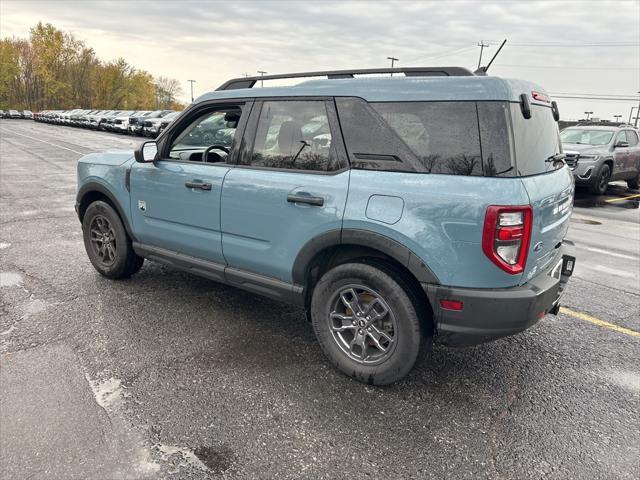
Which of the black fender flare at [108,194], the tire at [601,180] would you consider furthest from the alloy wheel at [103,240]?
the tire at [601,180]

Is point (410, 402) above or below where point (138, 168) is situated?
below

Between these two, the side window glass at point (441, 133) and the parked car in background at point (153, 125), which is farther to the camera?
the parked car in background at point (153, 125)

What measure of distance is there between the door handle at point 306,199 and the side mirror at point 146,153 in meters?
1.54

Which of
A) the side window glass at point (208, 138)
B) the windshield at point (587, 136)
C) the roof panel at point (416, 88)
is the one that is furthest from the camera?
A: the windshield at point (587, 136)

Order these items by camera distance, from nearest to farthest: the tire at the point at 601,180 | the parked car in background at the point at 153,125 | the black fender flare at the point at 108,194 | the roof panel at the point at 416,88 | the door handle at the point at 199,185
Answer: the roof panel at the point at 416,88, the door handle at the point at 199,185, the black fender flare at the point at 108,194, the tire at the point at 601,180, the parked car in background at the point at 153,125

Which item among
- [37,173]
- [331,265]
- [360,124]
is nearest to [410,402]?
[331,265]

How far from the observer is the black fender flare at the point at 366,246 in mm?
2654

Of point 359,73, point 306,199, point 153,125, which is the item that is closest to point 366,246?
point 306,199

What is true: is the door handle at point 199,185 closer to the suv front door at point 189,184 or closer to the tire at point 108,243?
the suv front door at point 189,184

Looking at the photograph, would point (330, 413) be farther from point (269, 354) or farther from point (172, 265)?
point (172, 265)

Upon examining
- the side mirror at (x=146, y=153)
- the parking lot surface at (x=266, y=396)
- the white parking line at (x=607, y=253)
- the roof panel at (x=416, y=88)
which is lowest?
the parking lot surface at (x=266, y=396)

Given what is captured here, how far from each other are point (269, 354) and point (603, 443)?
2110 millimetres

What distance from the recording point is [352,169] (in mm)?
2902

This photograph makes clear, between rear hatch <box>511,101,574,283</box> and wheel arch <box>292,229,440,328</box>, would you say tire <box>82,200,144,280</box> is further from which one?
rear hatch <box>511,101,574,283</box>
